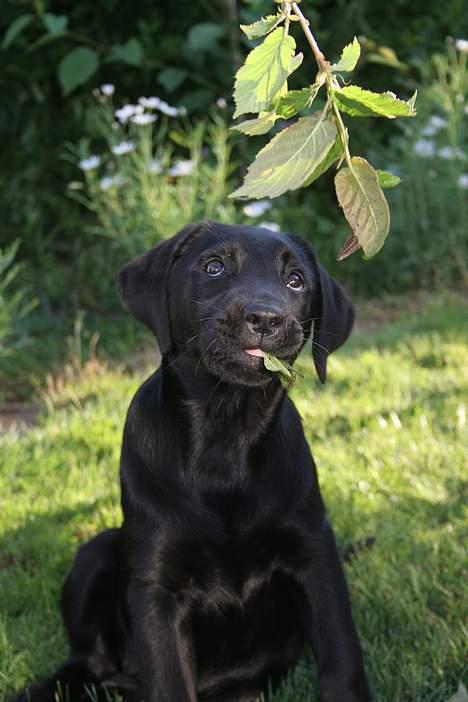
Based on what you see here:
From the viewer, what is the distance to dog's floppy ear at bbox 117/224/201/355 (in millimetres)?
2652

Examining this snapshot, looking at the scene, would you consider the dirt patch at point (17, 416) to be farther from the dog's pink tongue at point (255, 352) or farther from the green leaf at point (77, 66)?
the dog's pink tongue at point (255, 352)

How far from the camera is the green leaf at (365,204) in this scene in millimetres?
1493

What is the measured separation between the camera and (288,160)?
1.45 meters

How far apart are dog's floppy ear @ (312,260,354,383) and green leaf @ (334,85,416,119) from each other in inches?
48.3

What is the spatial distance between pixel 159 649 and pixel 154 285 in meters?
0.90

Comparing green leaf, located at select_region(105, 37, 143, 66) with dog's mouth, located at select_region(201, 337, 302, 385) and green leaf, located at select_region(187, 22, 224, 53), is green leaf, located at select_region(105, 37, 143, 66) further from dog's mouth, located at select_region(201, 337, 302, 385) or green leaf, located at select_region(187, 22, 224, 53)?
dog's mouth, located at select_region(201, 337, 302, 385)

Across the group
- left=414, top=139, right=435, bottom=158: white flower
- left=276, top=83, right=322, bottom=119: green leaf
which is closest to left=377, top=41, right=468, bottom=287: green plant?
left=414, top=139, right=435, bottom=158: white flower

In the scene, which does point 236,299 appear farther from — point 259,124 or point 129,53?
point 129,53

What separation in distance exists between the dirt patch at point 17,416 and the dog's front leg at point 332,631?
252cm

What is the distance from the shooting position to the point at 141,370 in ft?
17.9

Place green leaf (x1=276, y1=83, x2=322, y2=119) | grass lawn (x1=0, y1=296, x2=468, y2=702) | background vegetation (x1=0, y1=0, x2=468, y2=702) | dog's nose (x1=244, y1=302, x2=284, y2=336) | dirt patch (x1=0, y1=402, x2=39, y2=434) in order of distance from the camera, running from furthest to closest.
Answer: dirt patch (x1=0, y1=402, x2=39, y2=434)
background vegetation (x1=0, y1=0, x2=468, y2=702)
grass lawn (x1=0, y1=296, x2=468, y2=702)
dog's nose (x1=244, y1=302, x2=284, y2=336)
green leaf (x1=276, y1=83, x2=322, y2=119)

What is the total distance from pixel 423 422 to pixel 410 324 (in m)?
1.68

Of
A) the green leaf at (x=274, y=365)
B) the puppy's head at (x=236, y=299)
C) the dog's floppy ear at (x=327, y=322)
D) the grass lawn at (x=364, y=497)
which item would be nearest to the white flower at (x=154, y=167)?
the grass lawn at (x=364, y=497)

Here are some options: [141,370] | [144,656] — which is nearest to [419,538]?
[144,656]
